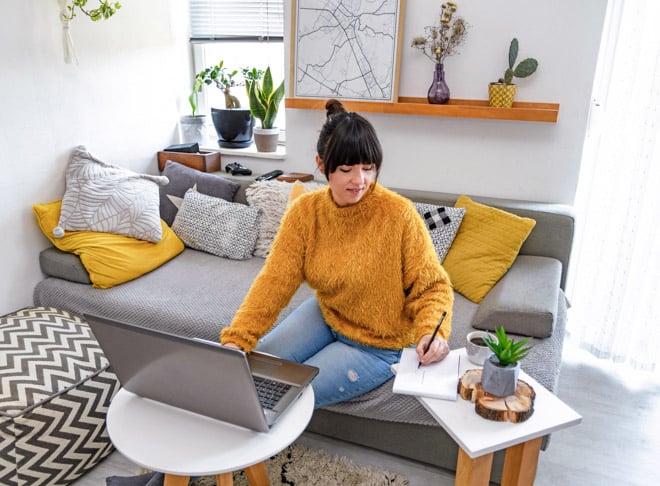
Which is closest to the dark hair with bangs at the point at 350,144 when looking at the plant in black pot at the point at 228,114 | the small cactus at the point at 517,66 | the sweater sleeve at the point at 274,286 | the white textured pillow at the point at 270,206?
the sweater sleeve at the point at 274,286

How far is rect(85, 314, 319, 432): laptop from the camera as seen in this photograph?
96cm

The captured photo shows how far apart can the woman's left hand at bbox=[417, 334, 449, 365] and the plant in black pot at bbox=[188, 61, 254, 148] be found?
2052 millimetres

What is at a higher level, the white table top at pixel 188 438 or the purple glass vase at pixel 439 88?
the purple glass vase at pixel 439 88

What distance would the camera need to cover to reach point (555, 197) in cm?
235

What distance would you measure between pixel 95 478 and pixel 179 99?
212 centimetres

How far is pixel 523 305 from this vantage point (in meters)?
1.72

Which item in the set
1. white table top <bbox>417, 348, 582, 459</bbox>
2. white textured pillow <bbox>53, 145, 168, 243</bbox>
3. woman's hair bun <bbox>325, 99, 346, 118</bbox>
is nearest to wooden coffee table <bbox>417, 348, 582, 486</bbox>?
white table top <bbox>417, 348, 582, 459</bbox>

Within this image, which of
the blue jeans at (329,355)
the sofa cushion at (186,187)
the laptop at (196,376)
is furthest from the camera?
the sofa cushion at (186,187)

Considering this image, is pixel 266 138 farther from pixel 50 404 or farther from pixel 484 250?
pixel 50 404

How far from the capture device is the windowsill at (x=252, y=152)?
9.36 feet

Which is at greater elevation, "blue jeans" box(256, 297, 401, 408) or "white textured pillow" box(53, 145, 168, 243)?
"white textured pillow" box(53, 145, 168, 243)

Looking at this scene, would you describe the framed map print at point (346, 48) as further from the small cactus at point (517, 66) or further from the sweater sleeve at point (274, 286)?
the sweater sleeve at point (274, 286)

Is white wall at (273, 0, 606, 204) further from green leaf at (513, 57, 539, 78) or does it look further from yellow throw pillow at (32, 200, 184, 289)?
yellow throw pillow at (32, 200, 184, 289)

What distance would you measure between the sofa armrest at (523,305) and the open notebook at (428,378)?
0.51 m
